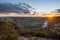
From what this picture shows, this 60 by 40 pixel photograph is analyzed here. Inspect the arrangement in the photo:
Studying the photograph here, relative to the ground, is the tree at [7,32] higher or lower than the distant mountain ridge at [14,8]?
lower

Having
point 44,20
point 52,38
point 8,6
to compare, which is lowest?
point 52,38

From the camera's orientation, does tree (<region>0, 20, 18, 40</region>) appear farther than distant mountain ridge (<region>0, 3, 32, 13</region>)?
No

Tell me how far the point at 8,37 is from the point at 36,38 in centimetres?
64

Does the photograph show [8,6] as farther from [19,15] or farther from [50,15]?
[50,15]

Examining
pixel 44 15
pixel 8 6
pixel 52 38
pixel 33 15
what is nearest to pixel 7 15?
pixel 8 6

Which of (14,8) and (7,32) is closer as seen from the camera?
(7,32)

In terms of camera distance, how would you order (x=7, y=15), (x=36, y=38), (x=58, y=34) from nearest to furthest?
(x=36, y=38) < (x=58, y=34) < (x=7, y=15)

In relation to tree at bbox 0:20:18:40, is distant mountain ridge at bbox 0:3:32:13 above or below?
above

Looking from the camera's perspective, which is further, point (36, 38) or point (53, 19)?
point (53, 19)

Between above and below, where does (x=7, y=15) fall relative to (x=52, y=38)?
above

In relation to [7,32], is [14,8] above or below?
above

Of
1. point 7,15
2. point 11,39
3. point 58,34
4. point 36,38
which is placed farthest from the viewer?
point 7,15

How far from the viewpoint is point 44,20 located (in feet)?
11.5

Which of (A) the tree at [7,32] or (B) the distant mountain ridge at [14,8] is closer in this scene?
(A) the tree at [7,32]
